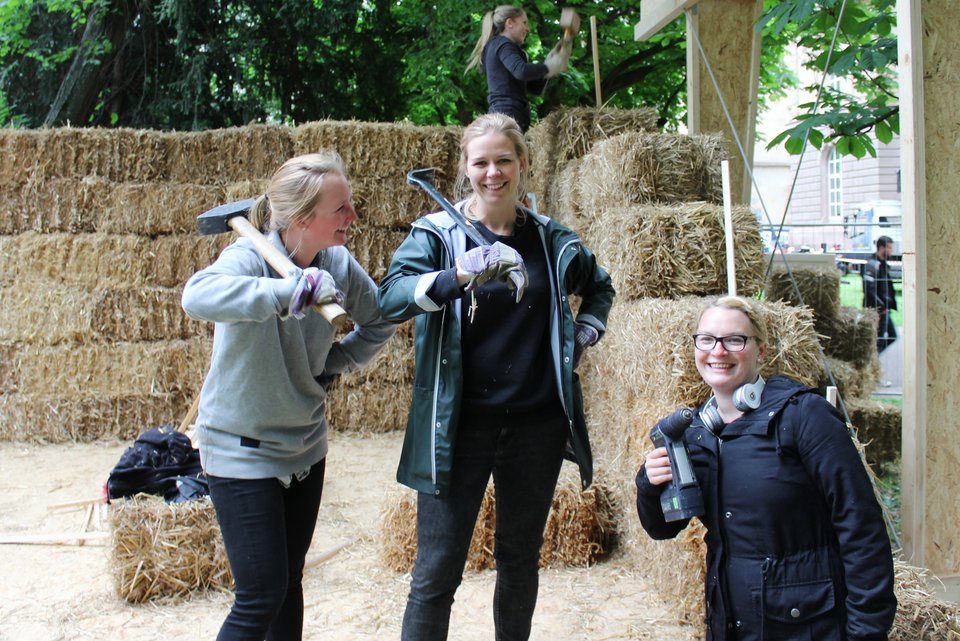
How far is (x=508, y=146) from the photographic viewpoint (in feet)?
7.95

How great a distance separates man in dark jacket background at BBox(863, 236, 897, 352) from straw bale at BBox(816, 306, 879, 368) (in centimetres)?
277

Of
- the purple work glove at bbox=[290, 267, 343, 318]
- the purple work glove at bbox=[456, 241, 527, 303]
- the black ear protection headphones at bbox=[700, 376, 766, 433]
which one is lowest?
the black ear protection headphones at bbox=[700, 376, 766, 433]

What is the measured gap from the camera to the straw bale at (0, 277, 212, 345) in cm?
687

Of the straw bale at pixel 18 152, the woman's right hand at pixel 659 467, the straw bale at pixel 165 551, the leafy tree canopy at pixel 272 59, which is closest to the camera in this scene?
the woman's right hand at pixel 659 467

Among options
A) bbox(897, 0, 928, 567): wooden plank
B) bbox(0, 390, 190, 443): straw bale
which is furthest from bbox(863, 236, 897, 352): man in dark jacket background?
bbox(0, 390, 190, 443): straw bale

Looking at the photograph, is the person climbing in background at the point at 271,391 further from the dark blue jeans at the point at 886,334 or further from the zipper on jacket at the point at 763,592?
the dark blue jeans at the point at 886,334

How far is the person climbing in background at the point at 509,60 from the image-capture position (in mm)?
5711

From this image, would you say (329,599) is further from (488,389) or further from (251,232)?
(251,232)

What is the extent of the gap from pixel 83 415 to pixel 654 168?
199 inches

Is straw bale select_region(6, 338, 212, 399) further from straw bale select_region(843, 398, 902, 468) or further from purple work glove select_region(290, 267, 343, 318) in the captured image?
purple work glove select_region(290, 267, 343, 318)

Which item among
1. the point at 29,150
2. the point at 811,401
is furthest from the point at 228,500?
the point at 29,150

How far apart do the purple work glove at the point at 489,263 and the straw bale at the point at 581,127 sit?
372cm

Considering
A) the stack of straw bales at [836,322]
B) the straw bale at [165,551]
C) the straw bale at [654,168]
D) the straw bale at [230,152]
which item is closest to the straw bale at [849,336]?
the stack of straw bales at [836,322]

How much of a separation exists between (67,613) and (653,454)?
289 cm
